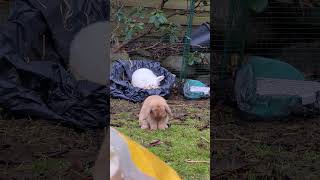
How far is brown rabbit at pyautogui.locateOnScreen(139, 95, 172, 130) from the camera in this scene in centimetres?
426

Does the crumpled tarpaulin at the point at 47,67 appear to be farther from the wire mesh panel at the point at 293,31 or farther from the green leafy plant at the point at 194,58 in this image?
the wire mesh panel at the point at 293,31

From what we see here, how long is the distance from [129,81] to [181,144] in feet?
5.66

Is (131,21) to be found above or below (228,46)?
above

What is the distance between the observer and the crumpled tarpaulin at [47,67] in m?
4.12

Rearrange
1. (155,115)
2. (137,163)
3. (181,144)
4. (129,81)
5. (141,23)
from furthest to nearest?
(141,23)
(129,81)
(155,115)
(181,144)
(137,163)

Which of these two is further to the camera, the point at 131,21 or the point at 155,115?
the point at 131,21

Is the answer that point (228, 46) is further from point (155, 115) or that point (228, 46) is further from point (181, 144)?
point (181, 144)

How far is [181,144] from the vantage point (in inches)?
152

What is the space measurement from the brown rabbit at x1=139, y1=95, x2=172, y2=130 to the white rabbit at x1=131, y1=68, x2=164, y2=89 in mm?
934

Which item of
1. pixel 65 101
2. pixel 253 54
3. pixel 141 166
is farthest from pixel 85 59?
pixel 141 166

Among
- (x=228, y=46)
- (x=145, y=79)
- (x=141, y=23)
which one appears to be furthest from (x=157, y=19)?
(x=228, y=46)

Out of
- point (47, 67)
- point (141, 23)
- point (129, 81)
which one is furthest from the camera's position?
point (141, 23)

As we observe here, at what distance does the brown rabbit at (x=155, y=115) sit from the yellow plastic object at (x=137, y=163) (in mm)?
2095

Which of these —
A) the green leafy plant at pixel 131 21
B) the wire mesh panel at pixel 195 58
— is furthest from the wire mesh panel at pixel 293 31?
the green leafy plant at pixel 131 21
